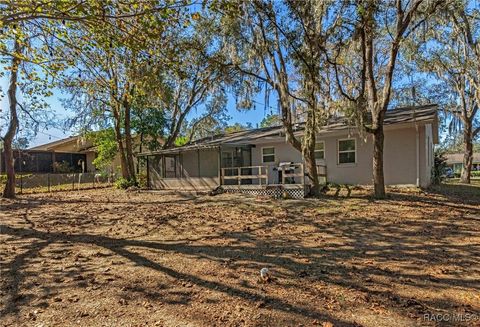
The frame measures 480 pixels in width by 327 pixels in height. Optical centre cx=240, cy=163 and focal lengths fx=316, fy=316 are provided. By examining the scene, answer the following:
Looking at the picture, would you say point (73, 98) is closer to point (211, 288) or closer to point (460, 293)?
point (211, 288)

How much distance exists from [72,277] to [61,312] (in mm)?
1110

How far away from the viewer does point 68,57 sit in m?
8.69

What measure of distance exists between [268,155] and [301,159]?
2.06 m

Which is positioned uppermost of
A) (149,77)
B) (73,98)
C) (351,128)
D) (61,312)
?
(73,98)


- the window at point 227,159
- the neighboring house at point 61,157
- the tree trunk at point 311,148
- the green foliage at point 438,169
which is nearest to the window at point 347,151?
the tree trunk at point 311,148

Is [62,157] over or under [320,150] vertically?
over

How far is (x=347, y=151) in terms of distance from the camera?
1482cm

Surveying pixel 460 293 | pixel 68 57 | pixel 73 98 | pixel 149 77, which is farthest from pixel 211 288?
pixel 73 98

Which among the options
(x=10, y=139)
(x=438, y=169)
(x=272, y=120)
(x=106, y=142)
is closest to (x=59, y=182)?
(x=106, y=142)

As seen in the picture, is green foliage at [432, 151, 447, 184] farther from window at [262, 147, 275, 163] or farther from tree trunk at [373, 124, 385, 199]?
window at [262, 147, 275, 163]

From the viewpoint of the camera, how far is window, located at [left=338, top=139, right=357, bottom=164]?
1463 cm

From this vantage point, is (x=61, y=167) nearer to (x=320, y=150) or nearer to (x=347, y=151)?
(x=320, y=150)

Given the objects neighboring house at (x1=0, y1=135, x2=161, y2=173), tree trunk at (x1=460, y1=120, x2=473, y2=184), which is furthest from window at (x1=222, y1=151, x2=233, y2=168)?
tree trunk at (x1=460, y1=120, x2=473, y2=184)

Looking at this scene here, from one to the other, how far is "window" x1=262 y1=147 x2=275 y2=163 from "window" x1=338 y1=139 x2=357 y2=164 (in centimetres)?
365
